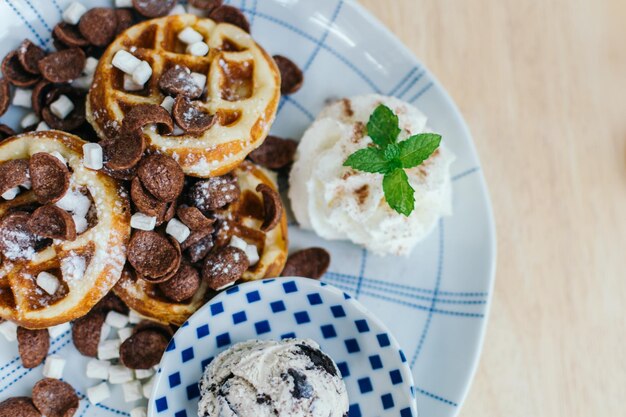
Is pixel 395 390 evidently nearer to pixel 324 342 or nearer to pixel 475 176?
pixel 324 342

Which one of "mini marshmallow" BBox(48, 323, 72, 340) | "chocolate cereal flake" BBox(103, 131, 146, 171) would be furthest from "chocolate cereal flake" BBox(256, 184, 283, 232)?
"mini marshmallow" BBox(48, 323, 72, 340)

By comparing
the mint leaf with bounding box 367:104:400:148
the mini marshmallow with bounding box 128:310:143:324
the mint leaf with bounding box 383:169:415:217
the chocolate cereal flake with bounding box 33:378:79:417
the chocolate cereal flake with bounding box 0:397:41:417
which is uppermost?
the mint leaf with bounding box 367:104:400:148

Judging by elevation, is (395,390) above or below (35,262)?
above

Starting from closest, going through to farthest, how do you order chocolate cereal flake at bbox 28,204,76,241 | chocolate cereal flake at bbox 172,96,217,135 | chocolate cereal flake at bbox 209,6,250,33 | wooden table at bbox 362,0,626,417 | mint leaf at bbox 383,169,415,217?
chocolate cereal flake at bbox 28,204,76,241 < chocolate cereal flake at bbox 172,96,217,135 < mint leaf at bbox 383,169,415,217 < chocolate cereal flake at bbox 209,6,250,33 < wooden table at bbox 362,0,626,417

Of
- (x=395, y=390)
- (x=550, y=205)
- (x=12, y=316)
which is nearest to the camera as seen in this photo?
(x=12, y=316)

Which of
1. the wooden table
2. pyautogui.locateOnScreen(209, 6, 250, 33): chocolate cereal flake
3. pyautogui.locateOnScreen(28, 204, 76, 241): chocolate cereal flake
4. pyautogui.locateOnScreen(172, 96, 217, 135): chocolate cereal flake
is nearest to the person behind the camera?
pyautogui.locateOnScreen(28, 204, 76, 241): chocolate cereal flake

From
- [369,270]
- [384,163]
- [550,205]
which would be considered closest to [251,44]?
[384,163]

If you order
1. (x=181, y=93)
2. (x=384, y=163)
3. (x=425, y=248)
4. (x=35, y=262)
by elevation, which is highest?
(x=384, y=163)

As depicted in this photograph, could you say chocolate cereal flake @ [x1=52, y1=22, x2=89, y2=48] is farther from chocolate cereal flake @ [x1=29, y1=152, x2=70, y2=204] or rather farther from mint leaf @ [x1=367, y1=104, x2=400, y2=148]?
mint leaf @ [x1=367, y1=104, x2=400, y2=148]
